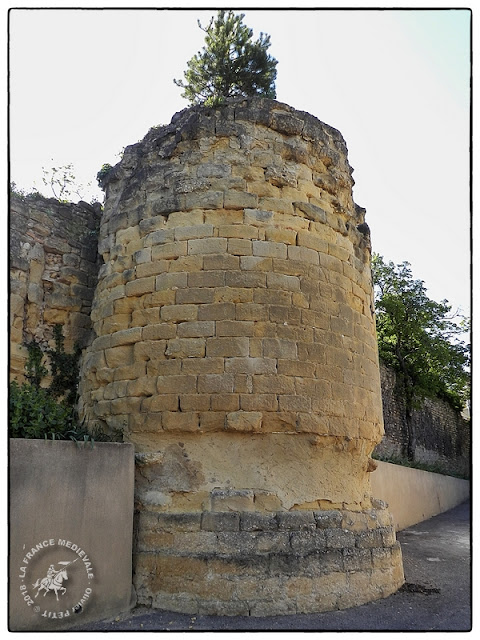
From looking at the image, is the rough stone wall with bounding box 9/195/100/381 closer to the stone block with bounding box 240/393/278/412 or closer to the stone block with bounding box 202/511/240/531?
the stone block with bounding box 240/393/278/412

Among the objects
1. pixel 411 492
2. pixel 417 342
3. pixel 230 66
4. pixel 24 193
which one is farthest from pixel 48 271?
pixel 417 342

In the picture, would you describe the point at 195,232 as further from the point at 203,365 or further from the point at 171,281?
the point at 203,365

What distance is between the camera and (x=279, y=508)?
5195 mm

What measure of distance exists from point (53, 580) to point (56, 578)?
1.2 inches

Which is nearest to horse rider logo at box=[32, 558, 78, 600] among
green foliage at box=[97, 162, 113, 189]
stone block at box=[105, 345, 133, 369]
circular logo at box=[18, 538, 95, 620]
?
circular logo at box=[18, 538, 95, 620]

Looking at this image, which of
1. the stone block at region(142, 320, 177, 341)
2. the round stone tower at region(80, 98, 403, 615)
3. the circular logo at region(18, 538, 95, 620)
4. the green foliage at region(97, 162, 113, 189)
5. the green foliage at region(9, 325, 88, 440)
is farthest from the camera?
the green foliage at region(97, 162, 113, 189)

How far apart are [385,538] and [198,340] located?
2.83 m

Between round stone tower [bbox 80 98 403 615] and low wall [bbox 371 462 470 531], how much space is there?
4493 mm

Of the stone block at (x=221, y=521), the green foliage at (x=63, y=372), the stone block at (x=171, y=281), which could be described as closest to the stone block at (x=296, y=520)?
the stone block at (x=221, y=521)

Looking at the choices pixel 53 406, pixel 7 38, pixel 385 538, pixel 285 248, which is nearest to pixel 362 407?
pixel 385 538

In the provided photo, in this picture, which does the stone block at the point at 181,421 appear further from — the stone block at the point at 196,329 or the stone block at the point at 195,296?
the stone block at the point at 195,296

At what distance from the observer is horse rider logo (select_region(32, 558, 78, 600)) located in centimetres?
429

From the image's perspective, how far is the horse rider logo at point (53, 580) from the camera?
4293 millimetres

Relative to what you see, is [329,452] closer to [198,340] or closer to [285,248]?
[198,340]
